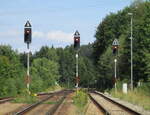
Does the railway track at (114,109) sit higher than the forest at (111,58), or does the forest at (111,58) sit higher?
the forest at (111,58)

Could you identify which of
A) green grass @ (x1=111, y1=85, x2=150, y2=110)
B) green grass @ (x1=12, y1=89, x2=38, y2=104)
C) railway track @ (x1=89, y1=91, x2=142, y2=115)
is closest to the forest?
green grass @ (x1=111, y1=85, x2=150, y2=110)

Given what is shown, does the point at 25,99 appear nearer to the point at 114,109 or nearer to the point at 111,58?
the point at 114,109

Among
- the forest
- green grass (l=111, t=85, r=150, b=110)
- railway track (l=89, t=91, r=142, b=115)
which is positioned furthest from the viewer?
the forest

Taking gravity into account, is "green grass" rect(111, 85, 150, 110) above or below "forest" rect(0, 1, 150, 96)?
below

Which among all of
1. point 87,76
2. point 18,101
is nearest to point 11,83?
point 18,101

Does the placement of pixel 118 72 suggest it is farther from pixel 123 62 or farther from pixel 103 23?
pixel 103 23

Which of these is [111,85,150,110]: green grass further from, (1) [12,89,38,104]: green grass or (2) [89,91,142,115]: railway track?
(1) [12,89,38,104]: green grass

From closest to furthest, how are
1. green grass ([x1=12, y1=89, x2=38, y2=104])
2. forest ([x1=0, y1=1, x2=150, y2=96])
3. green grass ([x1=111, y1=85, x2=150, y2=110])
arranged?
green grass ([x1=111, y1=85, x2=150, y2=110])
green grass ([x1=12, y1=89, x2=38, y2=104])
forest ([x1=0, y1=1, x2=150, y2=96])

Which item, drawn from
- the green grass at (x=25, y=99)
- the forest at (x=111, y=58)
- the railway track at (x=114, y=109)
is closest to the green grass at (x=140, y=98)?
the railway track at (x=114, y=109)

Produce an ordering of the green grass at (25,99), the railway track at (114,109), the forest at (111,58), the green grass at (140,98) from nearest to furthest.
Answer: the railway track at (114,109) → the green grass at (140,98) → the green grass at (25,99) → the forest at (111,58)

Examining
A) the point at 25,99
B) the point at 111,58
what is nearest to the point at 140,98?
the point at 25,99

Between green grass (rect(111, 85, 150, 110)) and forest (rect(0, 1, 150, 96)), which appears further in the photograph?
forest (rect(0, 1, 150, 96))

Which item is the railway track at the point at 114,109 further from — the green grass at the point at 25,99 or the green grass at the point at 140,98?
the green grass at the point at 25,99

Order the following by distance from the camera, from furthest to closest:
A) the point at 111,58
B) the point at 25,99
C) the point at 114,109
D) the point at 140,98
Answer: the point at 111,58, the point at 140,98, the point at 25,99, the point at 114,109
